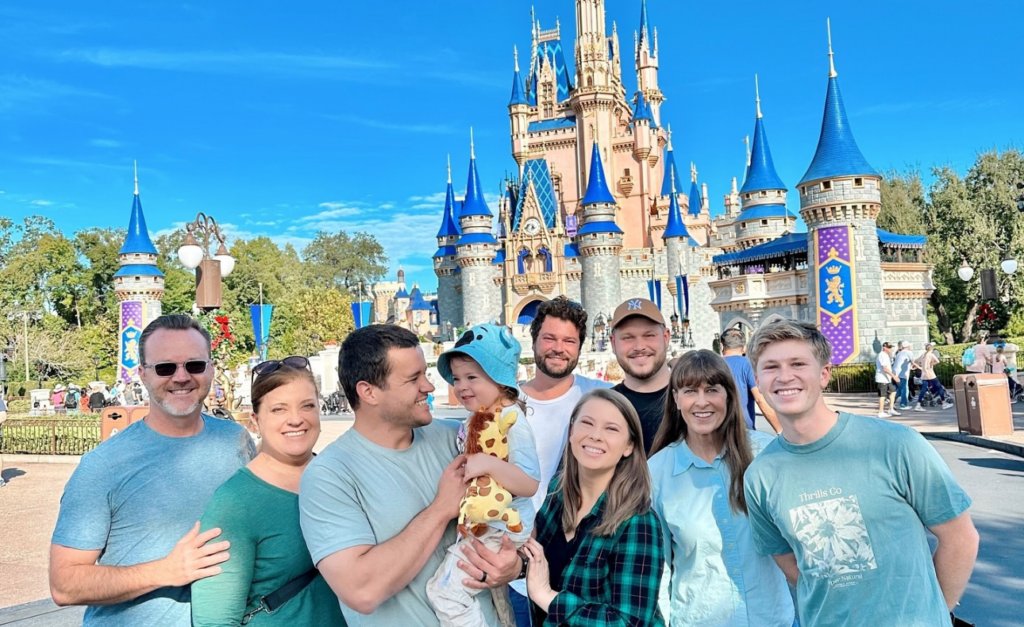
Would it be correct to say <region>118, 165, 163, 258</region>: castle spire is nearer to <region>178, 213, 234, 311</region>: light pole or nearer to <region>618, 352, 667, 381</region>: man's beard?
<region>178, 213, 234, 311</region>: light pole

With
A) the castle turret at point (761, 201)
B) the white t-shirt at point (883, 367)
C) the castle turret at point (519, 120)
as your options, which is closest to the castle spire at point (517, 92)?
the castle turret at point (519, 120)

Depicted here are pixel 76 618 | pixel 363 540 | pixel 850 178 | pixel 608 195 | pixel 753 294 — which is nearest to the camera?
pixel 363 540

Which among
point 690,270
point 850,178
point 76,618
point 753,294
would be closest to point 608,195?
point 690,270

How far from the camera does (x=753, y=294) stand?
27781 mm

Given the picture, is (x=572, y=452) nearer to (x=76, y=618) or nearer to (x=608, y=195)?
Result: (x=76, y=618)

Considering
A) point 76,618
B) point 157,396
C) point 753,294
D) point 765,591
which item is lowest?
point 76,618

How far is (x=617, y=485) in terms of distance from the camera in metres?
2.36

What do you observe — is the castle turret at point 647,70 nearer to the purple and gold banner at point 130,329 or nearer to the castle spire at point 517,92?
the castle spire at point 517,92

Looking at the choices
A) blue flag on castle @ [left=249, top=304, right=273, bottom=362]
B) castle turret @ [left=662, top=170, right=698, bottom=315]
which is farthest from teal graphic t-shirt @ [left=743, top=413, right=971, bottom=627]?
castle turret @ [left=662, top=170, right=698, bottom=315]

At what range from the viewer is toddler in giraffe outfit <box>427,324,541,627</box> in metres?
2.06

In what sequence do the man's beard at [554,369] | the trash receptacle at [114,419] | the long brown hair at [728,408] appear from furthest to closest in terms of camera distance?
the trash receptacle at [114,419], the man's beard at [554,369], the long brown hair at [728,408]

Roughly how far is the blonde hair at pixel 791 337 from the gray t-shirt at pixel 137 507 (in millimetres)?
1831

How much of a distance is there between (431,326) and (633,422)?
58107mm

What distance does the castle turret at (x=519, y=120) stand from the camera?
1914 inches
